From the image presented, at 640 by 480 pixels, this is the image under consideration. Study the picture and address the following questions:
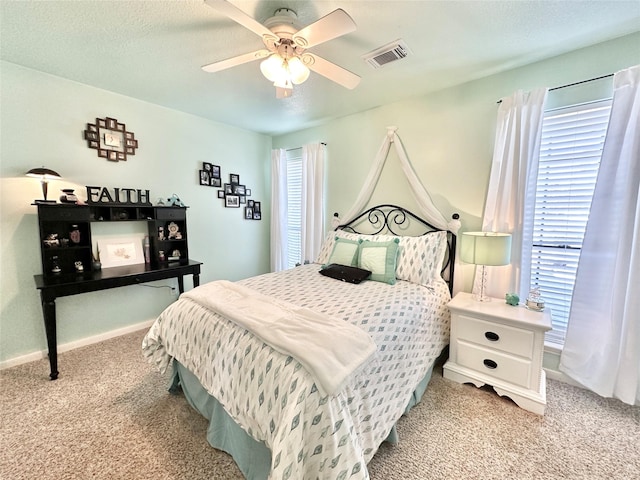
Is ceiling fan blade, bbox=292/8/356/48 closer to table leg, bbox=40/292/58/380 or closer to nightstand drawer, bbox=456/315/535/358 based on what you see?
nightstand drawer, bbox=456/315/535/358

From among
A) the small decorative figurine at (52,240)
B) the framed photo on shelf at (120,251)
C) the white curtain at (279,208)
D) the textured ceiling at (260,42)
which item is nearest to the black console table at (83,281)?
the framed photo on shelf at (120,251)

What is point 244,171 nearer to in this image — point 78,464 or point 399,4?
point 399,4

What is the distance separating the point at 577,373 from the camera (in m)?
2.06

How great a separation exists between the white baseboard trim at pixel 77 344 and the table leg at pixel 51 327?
0.50 m

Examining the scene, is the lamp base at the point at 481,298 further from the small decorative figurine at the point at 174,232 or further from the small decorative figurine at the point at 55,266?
the small decorative figurine at the point at 55,266

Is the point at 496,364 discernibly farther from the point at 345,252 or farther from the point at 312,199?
the point at 312,199

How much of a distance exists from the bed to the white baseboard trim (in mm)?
1444

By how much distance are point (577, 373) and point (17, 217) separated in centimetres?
488

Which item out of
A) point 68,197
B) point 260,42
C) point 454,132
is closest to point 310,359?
A: point 260,42

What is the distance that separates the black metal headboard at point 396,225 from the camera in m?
2.71

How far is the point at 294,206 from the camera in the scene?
4.19 metres

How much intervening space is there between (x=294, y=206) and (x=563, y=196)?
3.13m

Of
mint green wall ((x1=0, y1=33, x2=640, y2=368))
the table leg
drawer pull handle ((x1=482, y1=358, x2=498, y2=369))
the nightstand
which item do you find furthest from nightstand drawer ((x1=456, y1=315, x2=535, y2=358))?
the table leg

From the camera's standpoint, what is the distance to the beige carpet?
1.44 metres
